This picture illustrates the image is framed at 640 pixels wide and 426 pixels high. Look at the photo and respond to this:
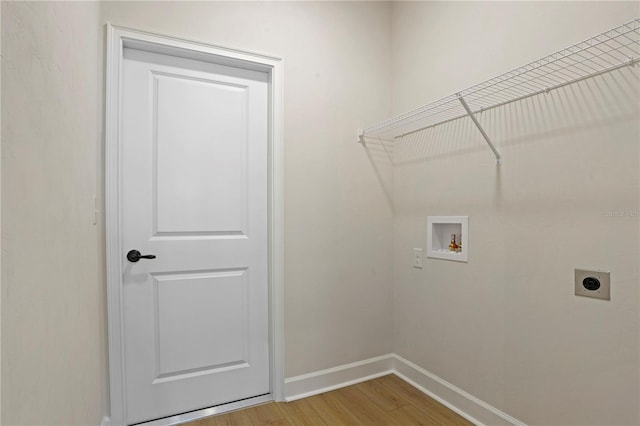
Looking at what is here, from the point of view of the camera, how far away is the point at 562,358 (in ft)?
4.80

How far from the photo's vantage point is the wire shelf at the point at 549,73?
1.25 m

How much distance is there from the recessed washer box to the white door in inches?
39.6

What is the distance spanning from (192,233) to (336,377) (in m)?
1.26

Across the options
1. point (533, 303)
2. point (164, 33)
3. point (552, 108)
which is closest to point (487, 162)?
point (552, 108)

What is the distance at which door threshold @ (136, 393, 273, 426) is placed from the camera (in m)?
1.82

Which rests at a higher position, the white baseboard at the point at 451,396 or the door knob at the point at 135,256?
the door knob at the point at 135,256

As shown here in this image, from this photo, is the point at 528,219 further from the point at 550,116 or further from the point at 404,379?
the point at 404,379

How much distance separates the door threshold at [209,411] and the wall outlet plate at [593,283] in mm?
1689

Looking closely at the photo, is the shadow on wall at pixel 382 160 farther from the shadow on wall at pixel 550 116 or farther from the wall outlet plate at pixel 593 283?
the wall outlet plate at pixel 593 283

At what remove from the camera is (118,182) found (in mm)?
1718

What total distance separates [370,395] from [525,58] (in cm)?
198

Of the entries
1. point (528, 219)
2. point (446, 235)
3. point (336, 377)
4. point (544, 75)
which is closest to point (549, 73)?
point (544, 75)

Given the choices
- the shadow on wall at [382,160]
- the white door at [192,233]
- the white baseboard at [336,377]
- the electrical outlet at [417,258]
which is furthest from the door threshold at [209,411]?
the shadow on wall at [382,160]

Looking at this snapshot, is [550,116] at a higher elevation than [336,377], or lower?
higher
